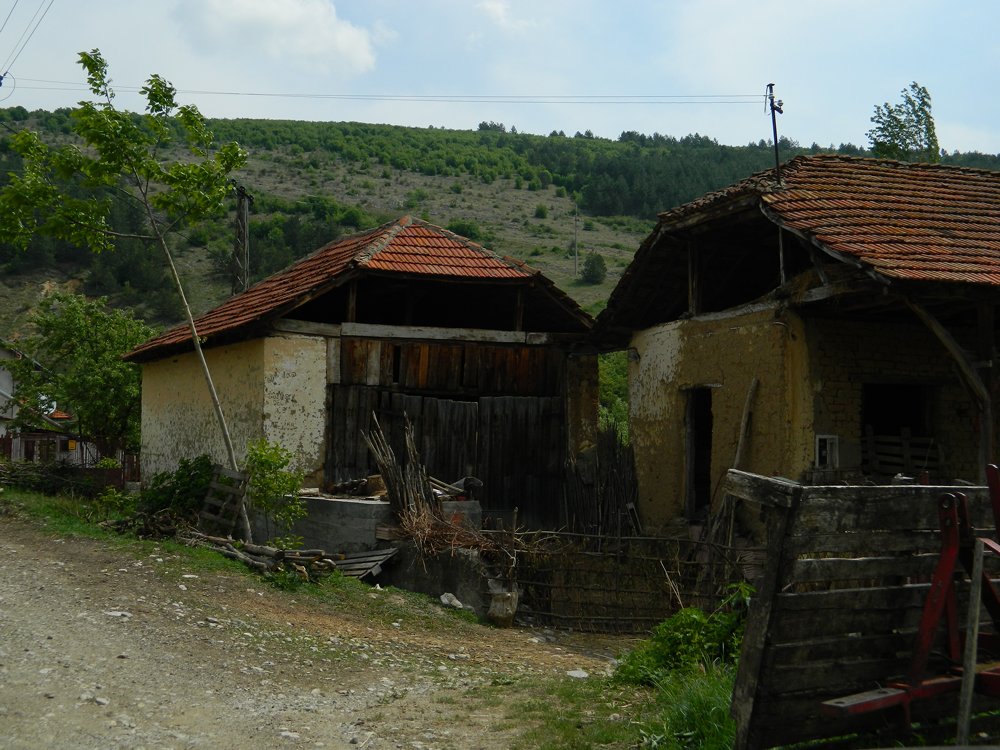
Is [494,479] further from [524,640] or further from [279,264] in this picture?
[279,264]

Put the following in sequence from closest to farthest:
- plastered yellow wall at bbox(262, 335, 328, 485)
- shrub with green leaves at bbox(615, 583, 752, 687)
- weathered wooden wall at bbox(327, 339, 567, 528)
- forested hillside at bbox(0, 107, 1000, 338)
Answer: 1. shrub with green leaves at bbox(615, 583, 752, 687)
2. plastered yellow wall at bbox(262, 335, 328, 485)
3. weathered wooden wall at bbox(327, 339, 567, 528)
4. forested hillside at bbox(0, 107, 1000, 338)

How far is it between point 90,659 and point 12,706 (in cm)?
115

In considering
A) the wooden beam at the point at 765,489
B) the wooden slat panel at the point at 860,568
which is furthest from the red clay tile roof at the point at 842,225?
the wooden beam at the point at 765,489

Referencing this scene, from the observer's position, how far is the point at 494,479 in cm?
1451

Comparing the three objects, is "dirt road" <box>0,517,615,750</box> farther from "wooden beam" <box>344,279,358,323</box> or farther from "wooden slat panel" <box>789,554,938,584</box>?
"wooden beam" <box>344,279,358,323</box>

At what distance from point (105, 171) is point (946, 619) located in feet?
37.5

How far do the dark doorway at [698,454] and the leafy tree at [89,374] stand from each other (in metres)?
14.3

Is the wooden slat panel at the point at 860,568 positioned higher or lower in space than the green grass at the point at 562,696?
higher

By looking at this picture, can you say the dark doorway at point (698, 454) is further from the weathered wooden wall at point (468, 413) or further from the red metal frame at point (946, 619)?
the red metal frame at point (946, 619)

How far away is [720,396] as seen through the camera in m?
12.1

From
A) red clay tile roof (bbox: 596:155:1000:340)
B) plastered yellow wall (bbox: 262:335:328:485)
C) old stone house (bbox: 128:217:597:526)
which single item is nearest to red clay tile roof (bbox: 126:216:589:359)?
old stone house (bbox: 128:217:597:526)

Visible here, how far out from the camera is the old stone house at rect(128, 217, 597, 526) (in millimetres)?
13461

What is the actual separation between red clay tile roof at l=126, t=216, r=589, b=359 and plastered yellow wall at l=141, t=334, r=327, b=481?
56 cm

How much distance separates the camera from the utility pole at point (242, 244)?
19469mm
